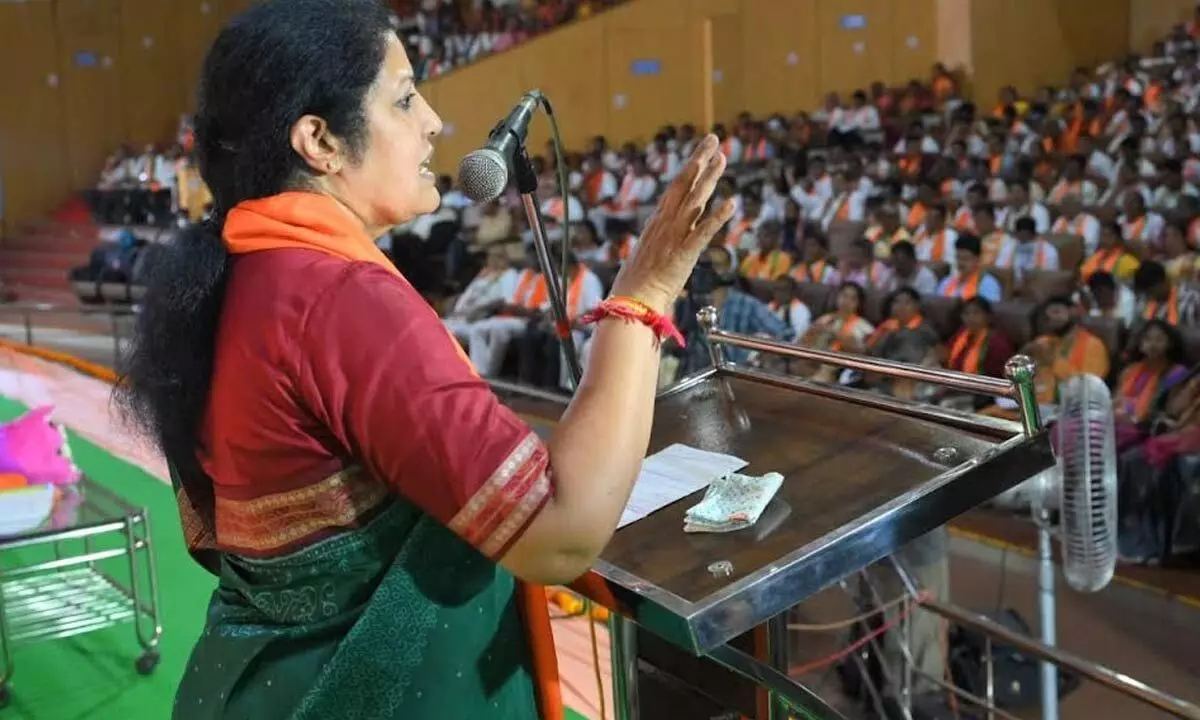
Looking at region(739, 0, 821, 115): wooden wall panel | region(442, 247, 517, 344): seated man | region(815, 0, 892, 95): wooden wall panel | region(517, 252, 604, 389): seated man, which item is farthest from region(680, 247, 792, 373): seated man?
region(739, 0, 821, 115): wooden wall panel

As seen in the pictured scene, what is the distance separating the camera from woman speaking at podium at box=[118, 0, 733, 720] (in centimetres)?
87

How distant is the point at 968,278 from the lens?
6.25 metres

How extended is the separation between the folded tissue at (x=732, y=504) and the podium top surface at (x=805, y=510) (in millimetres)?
11

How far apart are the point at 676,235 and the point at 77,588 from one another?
2.73 m

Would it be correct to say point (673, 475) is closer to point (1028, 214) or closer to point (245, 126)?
point (245, 126)

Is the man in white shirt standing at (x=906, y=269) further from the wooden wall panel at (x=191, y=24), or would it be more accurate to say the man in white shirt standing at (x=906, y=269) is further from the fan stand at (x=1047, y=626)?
the wooden wall panel at (x=191, y=24)

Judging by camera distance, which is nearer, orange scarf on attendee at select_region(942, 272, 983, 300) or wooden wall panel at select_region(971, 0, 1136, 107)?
orange scarf on attendee at select_region(942, 272, 983, 300)

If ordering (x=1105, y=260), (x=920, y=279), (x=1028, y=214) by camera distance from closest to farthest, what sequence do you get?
(x=1105, y=260), (x=920, y=279), (x=1028, y=214)

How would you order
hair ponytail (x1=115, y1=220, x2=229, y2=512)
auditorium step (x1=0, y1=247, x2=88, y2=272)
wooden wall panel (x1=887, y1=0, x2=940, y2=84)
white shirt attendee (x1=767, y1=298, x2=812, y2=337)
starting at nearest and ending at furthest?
hair ponytail (x1=115, y1=220, x2=229, y2=512)
white shirt attendee (x1=767, y1=298, x2=812, y2=337)
wooden wall panel (x1=887, y1=0, x2=940, y2=84)
auditorium step (x1=0, y1=247, x2=88, y2=272)

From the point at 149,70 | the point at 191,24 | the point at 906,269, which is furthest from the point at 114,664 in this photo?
the point at 191,24

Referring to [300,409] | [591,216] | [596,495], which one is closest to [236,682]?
[300,409]

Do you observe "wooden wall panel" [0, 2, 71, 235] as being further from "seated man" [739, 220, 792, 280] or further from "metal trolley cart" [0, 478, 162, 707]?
"metal trolley cart" [0, 478, 162, 707]

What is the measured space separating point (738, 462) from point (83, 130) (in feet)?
48.5

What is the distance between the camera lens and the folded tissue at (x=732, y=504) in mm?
1168
